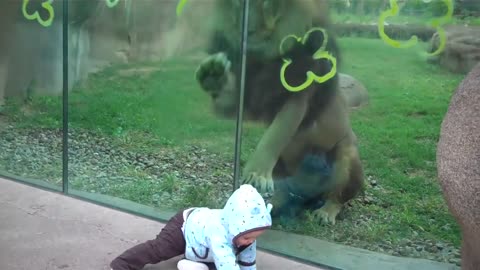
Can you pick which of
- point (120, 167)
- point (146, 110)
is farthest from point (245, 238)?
point (120, 167)

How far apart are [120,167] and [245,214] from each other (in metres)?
2.20

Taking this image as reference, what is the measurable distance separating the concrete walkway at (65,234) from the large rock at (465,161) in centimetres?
141

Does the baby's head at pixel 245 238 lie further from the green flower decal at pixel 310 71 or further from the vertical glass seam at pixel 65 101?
the vertical glass seam at pixel 65 101

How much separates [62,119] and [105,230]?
146cm

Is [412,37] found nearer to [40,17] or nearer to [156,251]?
[156,251]

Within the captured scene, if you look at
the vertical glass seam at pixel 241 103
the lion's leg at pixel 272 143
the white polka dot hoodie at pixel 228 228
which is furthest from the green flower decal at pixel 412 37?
the white polka dot hoodie at pixel 228 228

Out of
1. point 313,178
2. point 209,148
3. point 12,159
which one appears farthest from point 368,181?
point 12,159

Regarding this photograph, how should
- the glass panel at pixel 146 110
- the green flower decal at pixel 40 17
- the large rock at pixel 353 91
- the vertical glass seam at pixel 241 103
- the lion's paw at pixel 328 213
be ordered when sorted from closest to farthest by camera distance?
the large rock at pixel 353 91
the lion's paw at pixel 328 213
the vertical glass seam at pixel 241 103
the glass panel at pixel 146 110
the green flower decal at pixel 40 17

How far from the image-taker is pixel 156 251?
12.4 ft

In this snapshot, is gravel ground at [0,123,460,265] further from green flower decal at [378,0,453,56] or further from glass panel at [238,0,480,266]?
green flower decal at [378,0,453,56]

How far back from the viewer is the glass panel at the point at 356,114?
153 inches

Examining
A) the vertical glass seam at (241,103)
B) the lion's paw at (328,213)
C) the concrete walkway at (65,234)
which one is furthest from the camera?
the vertical glass seam at (241,103)

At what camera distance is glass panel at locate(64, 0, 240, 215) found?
4.83 meters

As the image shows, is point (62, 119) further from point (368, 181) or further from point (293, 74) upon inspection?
point (368, 181)
